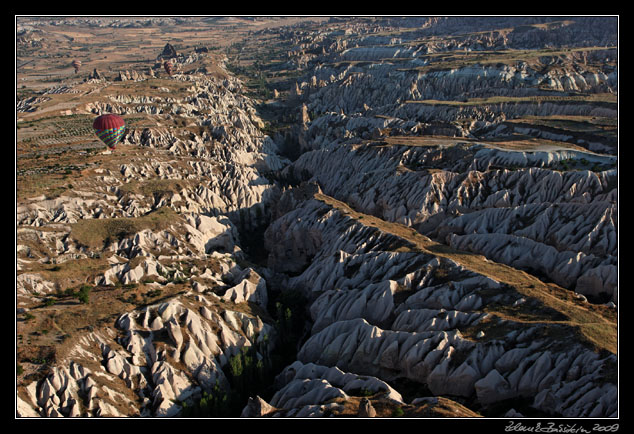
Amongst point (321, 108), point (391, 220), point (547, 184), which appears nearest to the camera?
point (547, 184)

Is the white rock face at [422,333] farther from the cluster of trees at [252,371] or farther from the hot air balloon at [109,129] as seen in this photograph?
the hot air balloon at [109,129]

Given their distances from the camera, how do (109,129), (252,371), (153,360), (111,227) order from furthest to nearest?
(109,129) → (111,227) → (252,371) → (153,360)

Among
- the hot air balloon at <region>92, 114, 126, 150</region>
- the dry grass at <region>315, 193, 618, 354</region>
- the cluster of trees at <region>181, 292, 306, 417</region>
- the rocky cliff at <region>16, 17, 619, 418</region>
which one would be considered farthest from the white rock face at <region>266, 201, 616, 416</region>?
the hot air balloon at <region>92, 114, 126, 150</region>

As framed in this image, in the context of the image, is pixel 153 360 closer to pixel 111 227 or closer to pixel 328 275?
pixel 328 275

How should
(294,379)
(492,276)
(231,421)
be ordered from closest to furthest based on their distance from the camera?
1. (231,421)
2. (294,379)
3. (492,276)

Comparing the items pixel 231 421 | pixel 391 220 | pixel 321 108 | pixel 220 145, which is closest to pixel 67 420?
pixel 231 421

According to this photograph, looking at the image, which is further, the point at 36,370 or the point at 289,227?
the point at 289,227

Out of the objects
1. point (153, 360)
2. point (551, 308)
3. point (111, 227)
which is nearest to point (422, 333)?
point (551, 308)

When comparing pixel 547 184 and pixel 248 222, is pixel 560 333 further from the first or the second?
pixel 248 222
